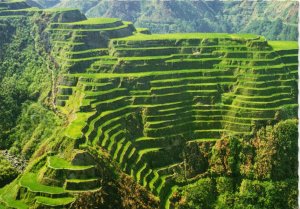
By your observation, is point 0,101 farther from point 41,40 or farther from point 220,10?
point 220,10

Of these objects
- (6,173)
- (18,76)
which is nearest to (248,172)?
(6,173)

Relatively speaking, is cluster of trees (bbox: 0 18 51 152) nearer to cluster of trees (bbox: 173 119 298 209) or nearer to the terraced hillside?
the terraced hillside

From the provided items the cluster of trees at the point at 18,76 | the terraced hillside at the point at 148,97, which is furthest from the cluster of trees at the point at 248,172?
the cluster of trees at the point at 18,76

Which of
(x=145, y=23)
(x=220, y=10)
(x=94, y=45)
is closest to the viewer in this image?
(x=94, y=45)

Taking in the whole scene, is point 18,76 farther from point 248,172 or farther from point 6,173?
point 248,172

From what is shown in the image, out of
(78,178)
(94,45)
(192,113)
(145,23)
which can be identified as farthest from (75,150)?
(145,23)

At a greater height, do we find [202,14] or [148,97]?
[202,14]
